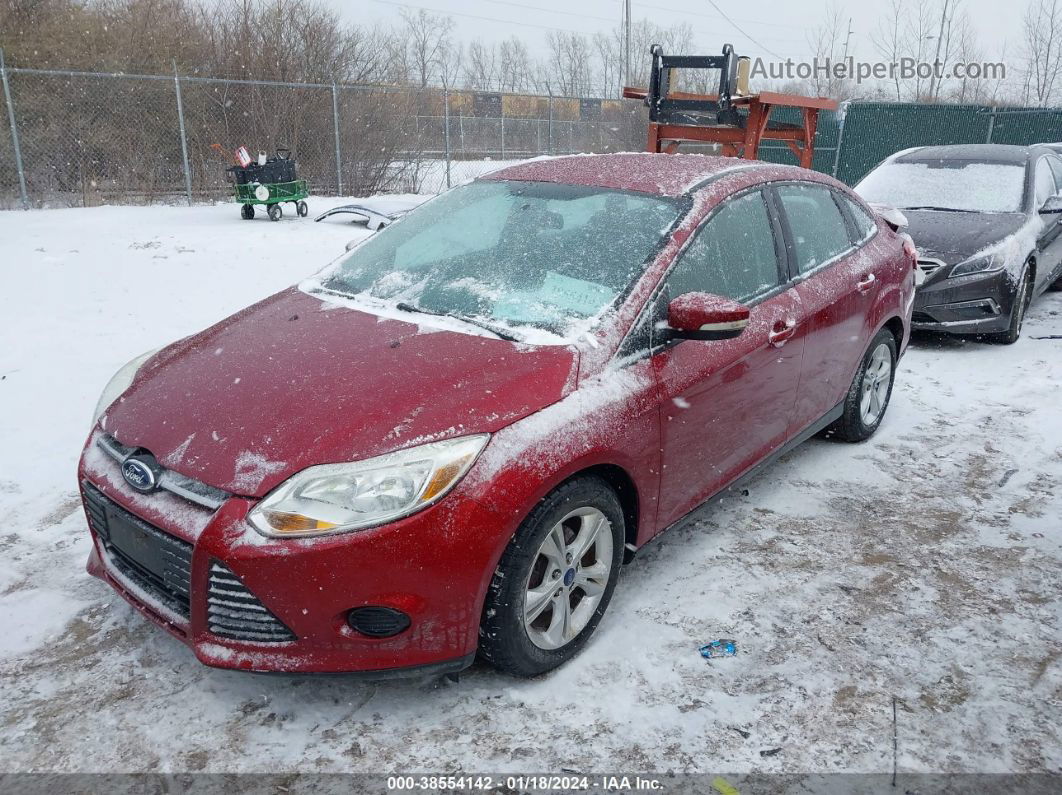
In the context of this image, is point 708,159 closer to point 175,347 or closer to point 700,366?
point 700,366

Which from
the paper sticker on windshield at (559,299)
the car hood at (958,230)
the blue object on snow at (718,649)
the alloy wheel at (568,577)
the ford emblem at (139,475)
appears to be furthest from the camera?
the car hood at (958,230)

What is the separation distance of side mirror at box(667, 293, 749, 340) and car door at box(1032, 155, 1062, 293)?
5609mm

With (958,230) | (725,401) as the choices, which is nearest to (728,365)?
(725,401)

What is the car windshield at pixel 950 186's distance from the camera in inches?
276

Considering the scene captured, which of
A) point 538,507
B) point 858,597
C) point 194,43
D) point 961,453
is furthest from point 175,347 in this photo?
point 194,43

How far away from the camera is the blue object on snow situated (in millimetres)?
2699

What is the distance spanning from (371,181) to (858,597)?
16.3 metres

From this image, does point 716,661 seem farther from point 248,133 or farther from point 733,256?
point 248,133

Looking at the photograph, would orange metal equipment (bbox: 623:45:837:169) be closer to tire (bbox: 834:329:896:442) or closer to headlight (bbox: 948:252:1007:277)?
headlight (bbox: 948:252:1007:277)

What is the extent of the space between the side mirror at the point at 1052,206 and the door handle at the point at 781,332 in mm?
4932

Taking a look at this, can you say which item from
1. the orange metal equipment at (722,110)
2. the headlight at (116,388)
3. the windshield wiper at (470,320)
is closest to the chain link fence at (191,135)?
the orange metal equipment at (722,110)

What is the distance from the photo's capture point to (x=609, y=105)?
2930cm

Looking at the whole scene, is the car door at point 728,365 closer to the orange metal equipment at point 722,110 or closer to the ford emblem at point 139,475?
the ford emblem at point 139,475

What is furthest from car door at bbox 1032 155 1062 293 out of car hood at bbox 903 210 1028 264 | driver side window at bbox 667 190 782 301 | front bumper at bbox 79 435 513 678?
front bumper at bbox 79 435 513 678
